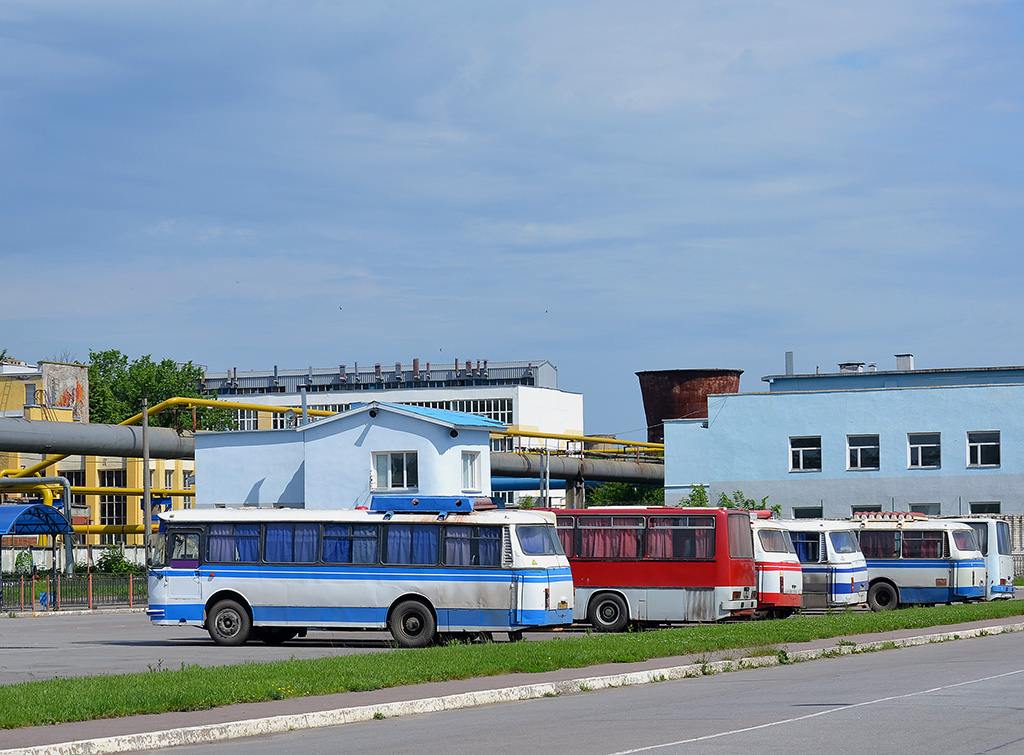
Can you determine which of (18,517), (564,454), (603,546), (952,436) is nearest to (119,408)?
(564,454)

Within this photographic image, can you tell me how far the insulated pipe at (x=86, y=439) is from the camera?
157ft

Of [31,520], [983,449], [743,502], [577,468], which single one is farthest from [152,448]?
[983,449]

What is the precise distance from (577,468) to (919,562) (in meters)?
33.5

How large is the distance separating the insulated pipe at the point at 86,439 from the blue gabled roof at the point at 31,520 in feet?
6.89

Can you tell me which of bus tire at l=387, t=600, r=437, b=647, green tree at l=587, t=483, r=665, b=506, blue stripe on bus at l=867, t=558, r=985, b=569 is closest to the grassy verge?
bus tire at l=387, t=600, r=437, b=647

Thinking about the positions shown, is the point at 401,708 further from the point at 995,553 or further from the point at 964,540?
the point at 995,553

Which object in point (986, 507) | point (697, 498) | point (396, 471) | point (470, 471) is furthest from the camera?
point (697, 498)

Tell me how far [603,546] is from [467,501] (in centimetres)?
501

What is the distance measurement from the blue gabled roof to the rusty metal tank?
154 ft

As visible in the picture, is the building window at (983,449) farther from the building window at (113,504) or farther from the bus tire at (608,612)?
the building window at (113,504)

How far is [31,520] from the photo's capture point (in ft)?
170

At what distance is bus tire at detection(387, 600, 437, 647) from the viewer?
26.3 metres

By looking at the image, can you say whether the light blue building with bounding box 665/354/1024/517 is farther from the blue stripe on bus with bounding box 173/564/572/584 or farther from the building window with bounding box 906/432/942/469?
the blue stripe on bus with bounding box 173/564/572/584

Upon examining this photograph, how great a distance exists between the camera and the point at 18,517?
4872cm
